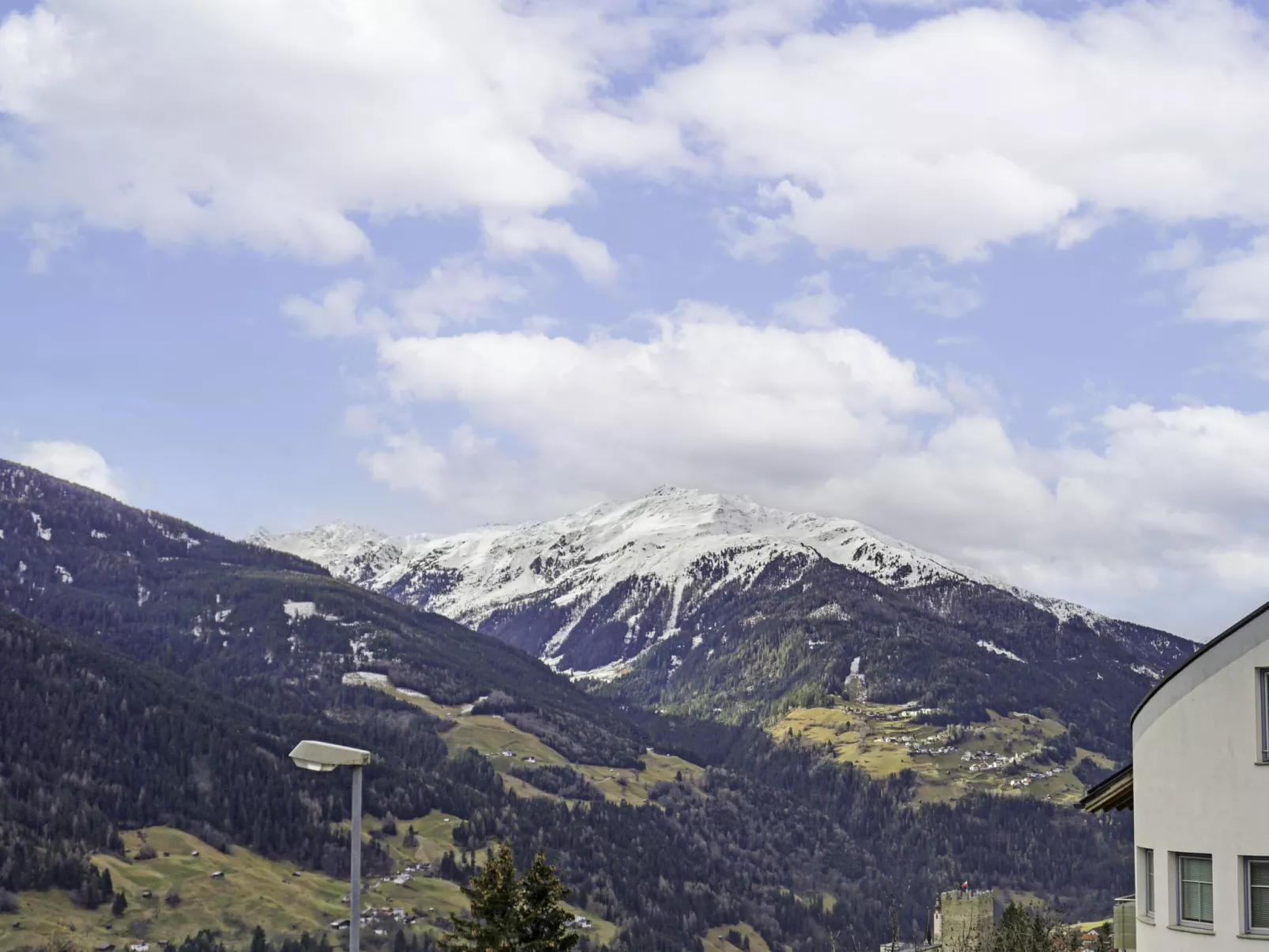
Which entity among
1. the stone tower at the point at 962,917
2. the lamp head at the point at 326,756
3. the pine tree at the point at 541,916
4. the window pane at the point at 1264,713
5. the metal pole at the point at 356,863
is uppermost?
the window pane at the point at 1264,713

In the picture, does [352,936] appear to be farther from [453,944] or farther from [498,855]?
[453,944]

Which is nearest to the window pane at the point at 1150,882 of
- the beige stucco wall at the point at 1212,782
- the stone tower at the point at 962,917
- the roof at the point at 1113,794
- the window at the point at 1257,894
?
the beige stucco wall at the point at 1212,782

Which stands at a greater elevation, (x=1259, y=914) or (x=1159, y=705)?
(x=1159, y=705)

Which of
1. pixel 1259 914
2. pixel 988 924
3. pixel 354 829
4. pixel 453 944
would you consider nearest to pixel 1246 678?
pixel 1259 914

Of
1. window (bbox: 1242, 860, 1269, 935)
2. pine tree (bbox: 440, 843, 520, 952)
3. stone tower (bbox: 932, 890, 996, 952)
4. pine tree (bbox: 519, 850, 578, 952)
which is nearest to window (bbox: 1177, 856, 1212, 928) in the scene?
window (bbox: 1242, 860, 1269, 935)

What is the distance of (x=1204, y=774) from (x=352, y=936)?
67.8ft

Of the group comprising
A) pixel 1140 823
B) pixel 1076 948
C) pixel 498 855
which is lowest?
pixel 1076 948

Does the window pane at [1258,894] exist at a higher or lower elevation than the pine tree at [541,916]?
higher

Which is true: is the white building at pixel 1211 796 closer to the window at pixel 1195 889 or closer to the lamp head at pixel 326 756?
the window at pixel 1195 889

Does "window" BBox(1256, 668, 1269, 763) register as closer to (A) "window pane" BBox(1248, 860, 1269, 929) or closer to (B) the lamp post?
(A) "window pane" BBox(1248, 860, 1269, 929)

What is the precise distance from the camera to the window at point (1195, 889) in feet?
105

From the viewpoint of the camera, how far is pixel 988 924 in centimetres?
12025

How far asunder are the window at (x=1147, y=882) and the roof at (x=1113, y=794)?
2059mm

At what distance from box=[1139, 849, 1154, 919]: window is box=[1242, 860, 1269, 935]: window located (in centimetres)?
377
